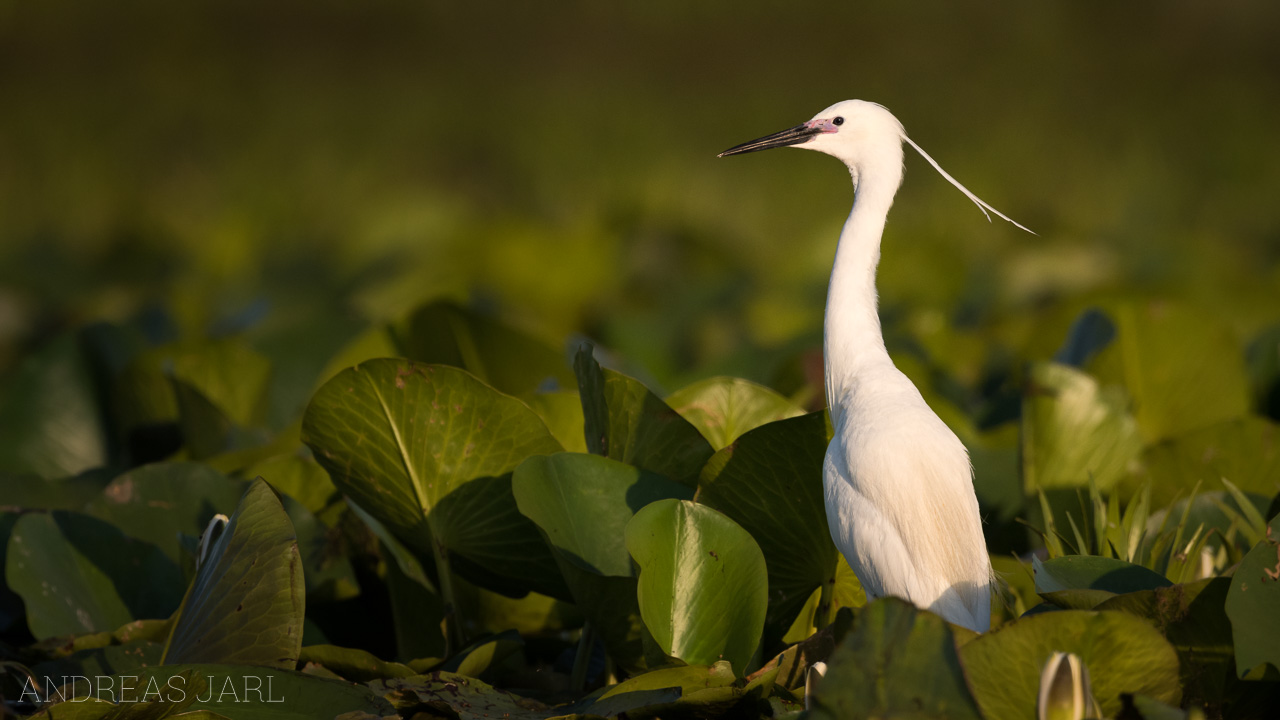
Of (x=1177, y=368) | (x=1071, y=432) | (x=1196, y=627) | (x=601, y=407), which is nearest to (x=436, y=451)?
(x=601, y=407)

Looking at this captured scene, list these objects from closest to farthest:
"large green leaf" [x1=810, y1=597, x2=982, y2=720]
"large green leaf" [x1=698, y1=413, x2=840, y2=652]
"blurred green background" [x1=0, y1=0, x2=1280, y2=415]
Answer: "large green leaf" [x1=810, y1=597, x2=982, y2=720], "large green leaf" [x1=698, y1=413, x2=840, y2=652], "blurred green background" [x1=0, y1=0, x2=1280, y2=415]

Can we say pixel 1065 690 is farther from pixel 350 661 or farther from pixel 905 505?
pixel 350 661

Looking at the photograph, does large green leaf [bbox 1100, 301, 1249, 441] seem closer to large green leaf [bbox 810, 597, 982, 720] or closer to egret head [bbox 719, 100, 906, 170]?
egret head [bbox 719, 100, 906, 170]

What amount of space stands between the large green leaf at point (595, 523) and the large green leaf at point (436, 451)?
0.10 m

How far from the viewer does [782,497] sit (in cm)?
132

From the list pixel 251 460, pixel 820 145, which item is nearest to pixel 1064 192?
pixel 820 145

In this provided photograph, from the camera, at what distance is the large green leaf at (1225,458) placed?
1.72 metres

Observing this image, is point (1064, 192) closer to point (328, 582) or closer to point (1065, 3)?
point (1065, 3)

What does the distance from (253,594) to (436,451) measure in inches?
11.1

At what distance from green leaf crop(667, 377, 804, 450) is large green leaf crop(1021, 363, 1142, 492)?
40 centimetres

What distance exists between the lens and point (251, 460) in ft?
5.68

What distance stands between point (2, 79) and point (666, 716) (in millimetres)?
7074

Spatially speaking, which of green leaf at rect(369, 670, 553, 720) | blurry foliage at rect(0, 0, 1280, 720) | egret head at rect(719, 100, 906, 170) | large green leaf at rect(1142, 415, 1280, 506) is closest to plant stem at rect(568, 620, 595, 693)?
blurry foliage at rect(0, 0, 1280, 720)

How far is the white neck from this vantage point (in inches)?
53.7
